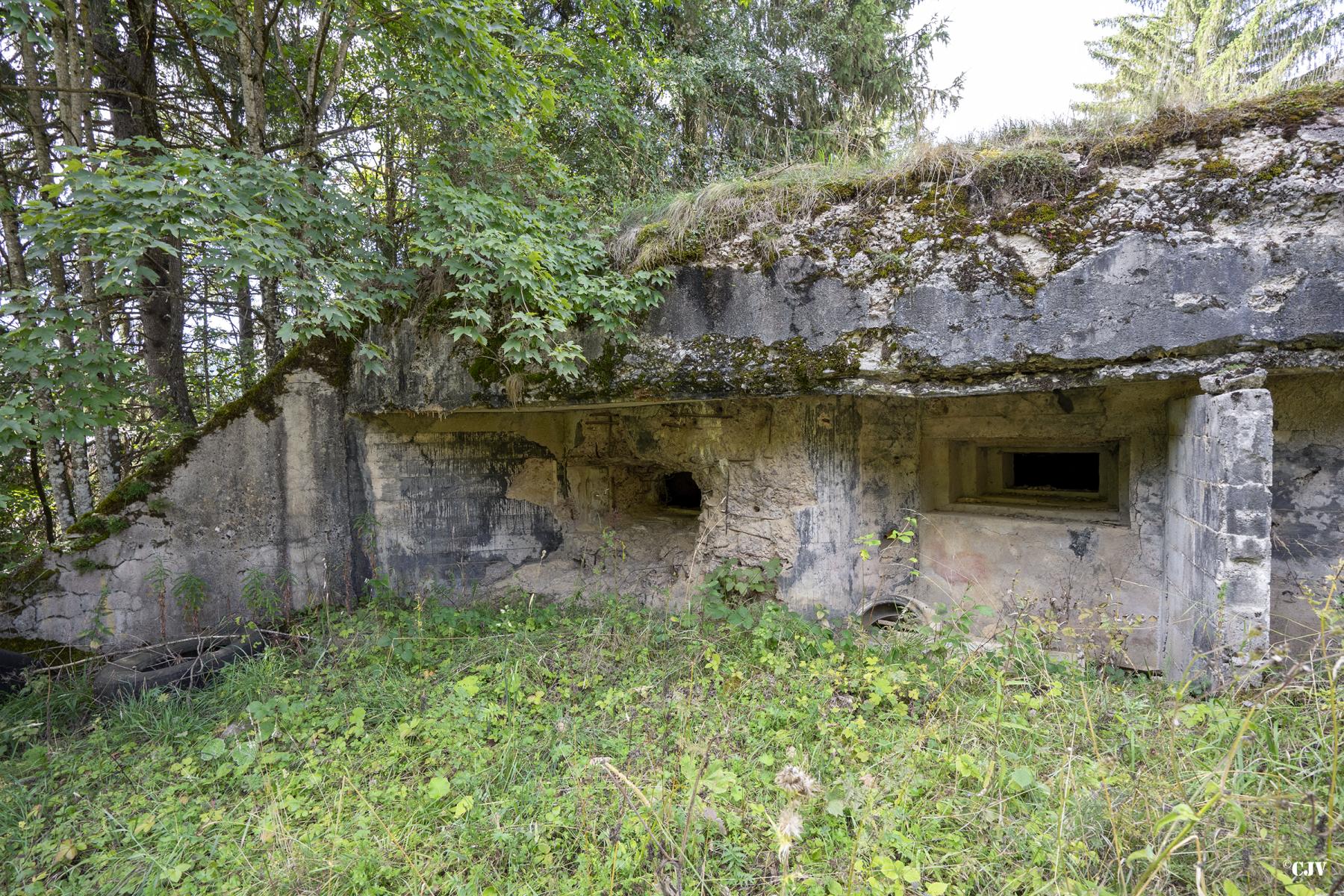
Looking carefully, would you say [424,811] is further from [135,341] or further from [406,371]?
[135,341]

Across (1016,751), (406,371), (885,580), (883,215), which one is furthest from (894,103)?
(1016,751)

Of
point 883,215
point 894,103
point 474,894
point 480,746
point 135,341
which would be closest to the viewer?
point 474,894

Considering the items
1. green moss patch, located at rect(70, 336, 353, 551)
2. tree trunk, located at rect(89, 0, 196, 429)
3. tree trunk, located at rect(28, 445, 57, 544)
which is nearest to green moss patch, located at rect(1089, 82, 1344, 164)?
green moss patch, located at rect(70, 336, 353, 551)

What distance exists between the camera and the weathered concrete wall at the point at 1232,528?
2.53m

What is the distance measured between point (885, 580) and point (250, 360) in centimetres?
667

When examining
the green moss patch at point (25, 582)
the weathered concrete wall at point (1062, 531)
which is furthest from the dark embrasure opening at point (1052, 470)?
the green moss patch at point (25, 582)

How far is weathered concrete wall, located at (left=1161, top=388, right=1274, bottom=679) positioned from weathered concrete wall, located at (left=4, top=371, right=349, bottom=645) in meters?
5.18

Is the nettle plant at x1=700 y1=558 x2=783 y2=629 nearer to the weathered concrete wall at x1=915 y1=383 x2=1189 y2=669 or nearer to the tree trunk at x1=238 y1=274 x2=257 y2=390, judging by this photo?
the weathered concrete wall at x1=915 y1=383 x2=1189 y2=669

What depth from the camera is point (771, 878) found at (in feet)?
6.09

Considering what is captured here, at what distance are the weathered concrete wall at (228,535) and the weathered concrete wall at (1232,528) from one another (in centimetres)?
518

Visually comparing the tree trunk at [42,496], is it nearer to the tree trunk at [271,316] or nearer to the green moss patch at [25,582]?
the green moss patch at [25,582]

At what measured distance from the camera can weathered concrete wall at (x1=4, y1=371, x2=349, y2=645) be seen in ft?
12.1

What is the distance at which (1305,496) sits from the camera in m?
2.96

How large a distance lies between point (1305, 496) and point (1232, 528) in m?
0.88
